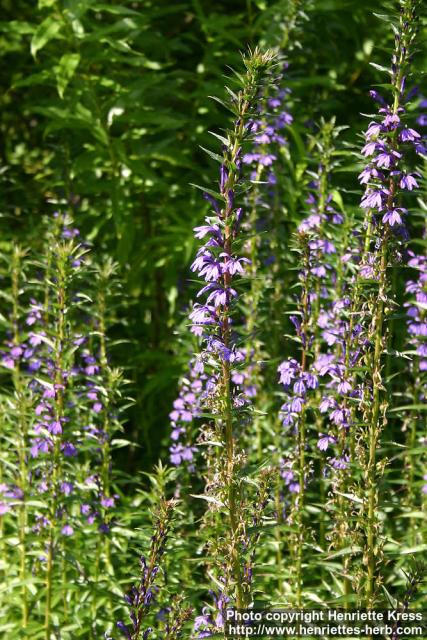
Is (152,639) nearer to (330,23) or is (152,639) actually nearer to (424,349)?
(424,349)

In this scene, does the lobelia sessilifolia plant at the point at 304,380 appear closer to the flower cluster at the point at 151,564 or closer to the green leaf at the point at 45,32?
the flower cluster at the point at 151,564

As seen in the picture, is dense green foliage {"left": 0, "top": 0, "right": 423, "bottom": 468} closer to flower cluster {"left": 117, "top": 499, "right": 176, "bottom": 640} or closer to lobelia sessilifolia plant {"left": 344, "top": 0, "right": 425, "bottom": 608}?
lobelia sessilifolia plant {"left": 344, "top": 0, "right": 425, "bottom": 608}

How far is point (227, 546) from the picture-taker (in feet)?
8.68

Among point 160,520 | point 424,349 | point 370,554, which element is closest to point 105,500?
point 160,520

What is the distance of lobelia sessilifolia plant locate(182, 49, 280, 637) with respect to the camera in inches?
97.3

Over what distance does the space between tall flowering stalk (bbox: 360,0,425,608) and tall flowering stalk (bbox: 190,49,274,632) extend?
1.46 feet

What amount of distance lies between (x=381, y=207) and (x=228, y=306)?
650 mm

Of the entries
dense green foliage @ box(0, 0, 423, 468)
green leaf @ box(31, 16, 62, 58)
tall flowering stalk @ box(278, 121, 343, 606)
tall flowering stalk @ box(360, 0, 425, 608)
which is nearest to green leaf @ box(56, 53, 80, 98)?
dense green foliage @ box(0, 0, 423, 468)

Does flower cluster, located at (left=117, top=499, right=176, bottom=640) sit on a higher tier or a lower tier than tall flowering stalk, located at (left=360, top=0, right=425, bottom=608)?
lower

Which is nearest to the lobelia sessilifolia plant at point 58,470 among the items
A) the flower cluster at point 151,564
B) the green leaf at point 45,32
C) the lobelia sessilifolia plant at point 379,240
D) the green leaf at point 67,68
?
the flower cluster at point 151,564

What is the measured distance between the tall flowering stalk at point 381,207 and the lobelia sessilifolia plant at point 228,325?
0.43 m

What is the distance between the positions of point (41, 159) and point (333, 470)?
3847 mm

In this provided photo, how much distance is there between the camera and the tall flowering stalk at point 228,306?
247 cm

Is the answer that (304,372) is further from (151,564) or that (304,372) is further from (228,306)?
(151,564)
